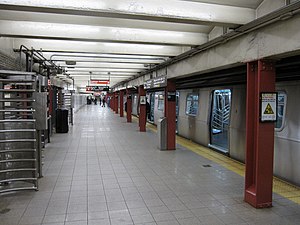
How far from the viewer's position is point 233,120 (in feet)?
24.2

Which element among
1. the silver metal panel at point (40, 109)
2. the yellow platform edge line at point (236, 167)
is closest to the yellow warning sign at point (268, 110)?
the yellow platform edge line at point (236, 167)

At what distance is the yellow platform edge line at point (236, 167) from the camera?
15.0 ft

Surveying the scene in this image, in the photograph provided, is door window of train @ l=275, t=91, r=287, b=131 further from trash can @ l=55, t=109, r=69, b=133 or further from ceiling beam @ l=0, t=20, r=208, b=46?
trash can @ l=55, t=109, r=69, b=133

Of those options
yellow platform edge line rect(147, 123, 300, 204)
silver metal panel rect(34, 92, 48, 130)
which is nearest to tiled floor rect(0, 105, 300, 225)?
yellow platform edge line rect(147, 123, 300, 204)

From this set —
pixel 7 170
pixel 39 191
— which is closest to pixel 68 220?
pixel 39 191

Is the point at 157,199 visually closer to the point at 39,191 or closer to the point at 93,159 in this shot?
the point at 39,191

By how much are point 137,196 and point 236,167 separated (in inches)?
121

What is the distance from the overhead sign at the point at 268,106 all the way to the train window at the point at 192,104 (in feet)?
20.1

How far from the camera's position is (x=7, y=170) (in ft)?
14.9

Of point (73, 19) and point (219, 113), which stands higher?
point (73, 19)

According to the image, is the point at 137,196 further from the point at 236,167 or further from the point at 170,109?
the point at 170,109

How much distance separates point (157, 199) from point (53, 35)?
3369 mm

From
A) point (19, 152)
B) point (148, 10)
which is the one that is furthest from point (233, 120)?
point (19, 152)

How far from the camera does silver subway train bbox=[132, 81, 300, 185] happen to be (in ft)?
17.0
